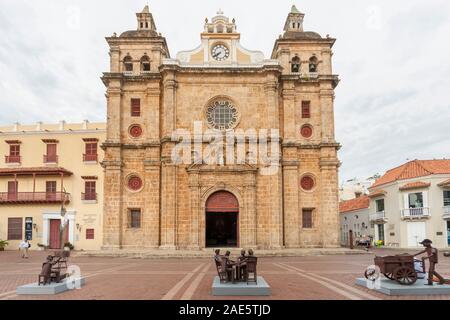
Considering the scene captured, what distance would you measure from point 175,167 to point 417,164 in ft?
75.3

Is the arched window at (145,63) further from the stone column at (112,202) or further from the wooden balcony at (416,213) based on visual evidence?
the wooden balcony at (416,213)

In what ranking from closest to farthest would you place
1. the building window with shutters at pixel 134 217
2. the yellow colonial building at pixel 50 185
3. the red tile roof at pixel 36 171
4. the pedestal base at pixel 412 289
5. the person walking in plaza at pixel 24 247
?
the pedestal base at pixel 412 289 < the person walking in plaza at pixel 24 247 < the building window with shutters at pixel 134 217 < the yellow colonial building at pixel 50 185 < the red tile roof at pixel 36 171

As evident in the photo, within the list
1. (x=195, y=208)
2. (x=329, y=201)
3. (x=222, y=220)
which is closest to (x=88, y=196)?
(x=195, y=208)

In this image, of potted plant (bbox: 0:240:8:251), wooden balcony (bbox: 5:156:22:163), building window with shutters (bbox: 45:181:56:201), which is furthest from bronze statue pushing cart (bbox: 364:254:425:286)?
wooden balcony (bbox: 5:156:22:163)

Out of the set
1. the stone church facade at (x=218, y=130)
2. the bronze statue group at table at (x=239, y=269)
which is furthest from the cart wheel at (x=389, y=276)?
the stone church facade at (x=218, y=130)

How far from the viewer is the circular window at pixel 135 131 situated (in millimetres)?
34000

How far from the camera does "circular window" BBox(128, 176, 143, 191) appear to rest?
3324cm

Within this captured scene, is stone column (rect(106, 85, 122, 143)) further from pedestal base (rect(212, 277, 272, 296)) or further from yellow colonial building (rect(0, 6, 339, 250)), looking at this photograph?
pedestal base (rect(212, 277, 272, 296))

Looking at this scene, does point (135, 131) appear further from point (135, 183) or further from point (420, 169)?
point (420, 169)

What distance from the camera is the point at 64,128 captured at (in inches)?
1576

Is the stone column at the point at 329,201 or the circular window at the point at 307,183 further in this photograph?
the circular window at the point at 307,183

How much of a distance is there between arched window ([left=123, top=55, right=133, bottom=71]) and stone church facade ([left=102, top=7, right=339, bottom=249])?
2.9 inches

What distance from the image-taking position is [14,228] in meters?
38.1
